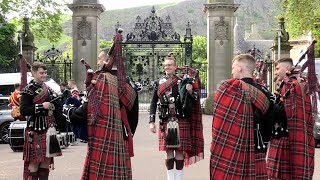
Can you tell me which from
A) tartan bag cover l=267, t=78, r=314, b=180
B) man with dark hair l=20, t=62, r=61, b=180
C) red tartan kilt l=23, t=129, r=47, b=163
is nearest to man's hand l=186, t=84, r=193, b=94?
tartan bag cover l=267, t=78, r=314, b=180

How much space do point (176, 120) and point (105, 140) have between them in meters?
2.53

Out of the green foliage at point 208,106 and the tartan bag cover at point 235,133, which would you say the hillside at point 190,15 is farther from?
the tartan bag cover at point 235,133

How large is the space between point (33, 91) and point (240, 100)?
3.25 m

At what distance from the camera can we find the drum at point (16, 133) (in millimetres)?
11766

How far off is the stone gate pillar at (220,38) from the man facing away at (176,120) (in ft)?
52.1

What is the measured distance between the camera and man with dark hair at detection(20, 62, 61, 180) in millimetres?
7785

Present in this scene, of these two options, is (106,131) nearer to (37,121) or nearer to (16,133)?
(37,121)

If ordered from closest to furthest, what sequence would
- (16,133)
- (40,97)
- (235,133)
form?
(235,133)
(40,97)
(16,133)

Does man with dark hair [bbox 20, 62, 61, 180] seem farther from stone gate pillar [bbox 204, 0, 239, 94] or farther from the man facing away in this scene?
stone gate pillar [bbox 204, 0, 239, 94]

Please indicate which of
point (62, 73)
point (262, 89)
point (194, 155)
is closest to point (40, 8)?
point (62, 73)

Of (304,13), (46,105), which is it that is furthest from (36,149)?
(304,13)

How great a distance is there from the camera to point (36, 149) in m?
7.82

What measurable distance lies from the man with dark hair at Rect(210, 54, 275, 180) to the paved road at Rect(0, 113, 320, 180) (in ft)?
11.9

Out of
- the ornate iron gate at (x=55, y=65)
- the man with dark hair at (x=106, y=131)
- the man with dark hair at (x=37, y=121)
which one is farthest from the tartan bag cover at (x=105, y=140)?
the ornate iron gate at (x=55, y=65)
